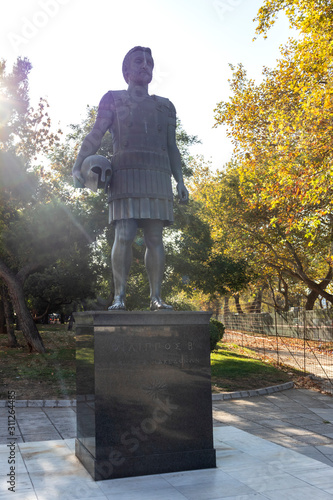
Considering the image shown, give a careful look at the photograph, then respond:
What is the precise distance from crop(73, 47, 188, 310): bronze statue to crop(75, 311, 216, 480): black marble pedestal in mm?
506

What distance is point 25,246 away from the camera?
46.4ft

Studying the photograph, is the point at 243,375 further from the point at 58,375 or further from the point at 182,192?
the point at 182,192

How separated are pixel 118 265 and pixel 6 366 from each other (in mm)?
9509

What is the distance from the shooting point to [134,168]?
189 inches

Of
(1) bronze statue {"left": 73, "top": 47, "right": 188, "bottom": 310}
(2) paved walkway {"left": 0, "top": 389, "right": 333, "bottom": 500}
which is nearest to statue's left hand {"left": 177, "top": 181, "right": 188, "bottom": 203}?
(1) bronze statue {"left": 73, "top": 47, "right": 188, "bottom": 310}

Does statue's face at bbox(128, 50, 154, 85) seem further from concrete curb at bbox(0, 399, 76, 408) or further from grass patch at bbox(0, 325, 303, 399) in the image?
grass patch at bbox(0, 325, 303, 399)

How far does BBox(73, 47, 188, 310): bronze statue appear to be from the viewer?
476 cm

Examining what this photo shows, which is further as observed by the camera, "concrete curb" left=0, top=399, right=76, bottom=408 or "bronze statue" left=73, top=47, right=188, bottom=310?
"concrete curb" left=0, top=399, right=76, bottom=408

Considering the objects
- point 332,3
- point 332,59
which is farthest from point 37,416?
point 332,3

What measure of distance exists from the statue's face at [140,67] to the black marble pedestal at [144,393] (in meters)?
2.53

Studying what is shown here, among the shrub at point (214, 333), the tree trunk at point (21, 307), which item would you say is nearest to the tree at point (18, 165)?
the tree trunk at point (21, 307)

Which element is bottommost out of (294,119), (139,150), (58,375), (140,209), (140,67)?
(58,375)

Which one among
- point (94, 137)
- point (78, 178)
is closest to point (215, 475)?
point (78, 178)

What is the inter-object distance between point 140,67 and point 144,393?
3282 millimetres
